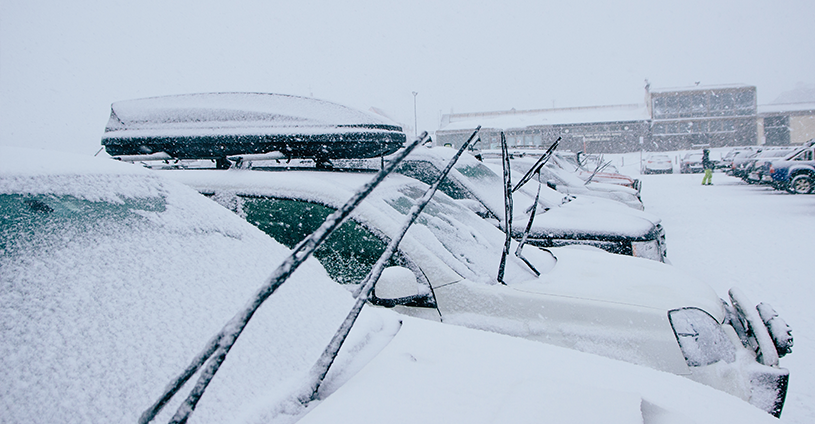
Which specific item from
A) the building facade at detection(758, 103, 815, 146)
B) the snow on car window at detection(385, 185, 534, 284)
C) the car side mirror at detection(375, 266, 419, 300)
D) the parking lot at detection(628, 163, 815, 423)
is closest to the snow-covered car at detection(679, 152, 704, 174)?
the parking lot at detection(628, 163, 815, 423)

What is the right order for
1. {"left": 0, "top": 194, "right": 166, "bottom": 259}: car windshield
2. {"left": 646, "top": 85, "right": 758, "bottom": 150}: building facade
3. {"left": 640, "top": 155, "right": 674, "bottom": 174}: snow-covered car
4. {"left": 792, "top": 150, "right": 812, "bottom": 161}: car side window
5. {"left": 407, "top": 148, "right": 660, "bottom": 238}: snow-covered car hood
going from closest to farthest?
{"left": 0, "top": 194, "right": 166, "bottom": 259}: car windshield → {"left": 407, "top": 148, "right": 660, "bottom": 238}: snow-covered car hood → {"left": 792, "top": 150, "right": 812, "bottom": 161}: car side window → {"left": 640, "top": 155, "right": 674, "bottom": 174}: snow-covered car → {"left": 646, "top": 85, "right": 758, "bottom": 150}: building facade

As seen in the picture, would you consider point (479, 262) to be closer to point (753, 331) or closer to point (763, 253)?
point (753, 331)

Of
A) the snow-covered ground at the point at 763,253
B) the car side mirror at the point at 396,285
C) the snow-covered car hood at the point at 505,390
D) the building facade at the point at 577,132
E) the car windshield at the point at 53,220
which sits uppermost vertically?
the building facade at the point at 577,132

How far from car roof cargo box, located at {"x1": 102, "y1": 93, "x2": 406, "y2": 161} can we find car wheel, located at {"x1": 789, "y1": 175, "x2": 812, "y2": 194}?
1663 centimetres

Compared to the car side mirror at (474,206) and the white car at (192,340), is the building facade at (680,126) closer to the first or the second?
the car side mirror at (474,206)

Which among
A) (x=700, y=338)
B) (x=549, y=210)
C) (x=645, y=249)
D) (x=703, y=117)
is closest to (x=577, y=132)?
(x=703, y=117)

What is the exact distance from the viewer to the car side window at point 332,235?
2.36 m

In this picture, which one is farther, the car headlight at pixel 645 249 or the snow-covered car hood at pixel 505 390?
the car headlight at pixel 645 249

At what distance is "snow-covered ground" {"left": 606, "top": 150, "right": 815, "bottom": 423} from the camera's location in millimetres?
3264

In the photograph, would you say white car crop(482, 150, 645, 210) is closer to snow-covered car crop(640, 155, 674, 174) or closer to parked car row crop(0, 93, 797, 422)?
parked car row crop(0, 93, 797, 422)

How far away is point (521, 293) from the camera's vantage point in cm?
227

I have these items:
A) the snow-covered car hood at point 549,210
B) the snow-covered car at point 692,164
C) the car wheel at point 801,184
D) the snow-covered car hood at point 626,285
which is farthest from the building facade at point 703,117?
the snow-covered car hood at point 626,285

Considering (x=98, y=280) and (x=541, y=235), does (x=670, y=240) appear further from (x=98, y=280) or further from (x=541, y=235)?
(x=98, y=280)

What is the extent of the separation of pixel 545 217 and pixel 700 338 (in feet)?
9.07
